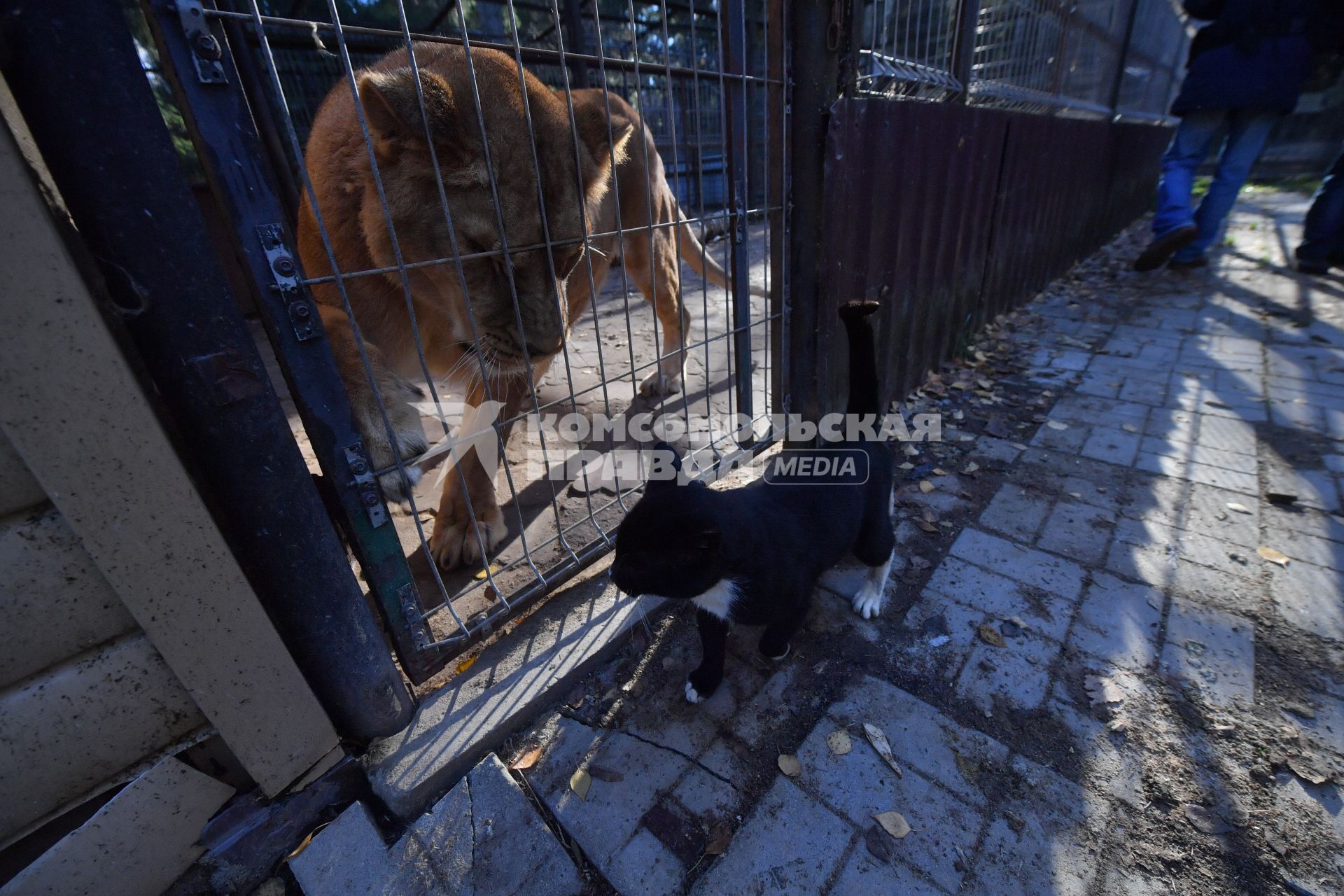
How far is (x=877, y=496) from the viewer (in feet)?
7.82

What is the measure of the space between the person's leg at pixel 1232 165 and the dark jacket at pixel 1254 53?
0.18 metres

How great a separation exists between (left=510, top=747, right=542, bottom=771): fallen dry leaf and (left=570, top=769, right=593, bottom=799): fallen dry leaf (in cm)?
16

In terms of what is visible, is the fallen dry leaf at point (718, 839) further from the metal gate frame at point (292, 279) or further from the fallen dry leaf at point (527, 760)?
the metal gate frame at point (292, 279)

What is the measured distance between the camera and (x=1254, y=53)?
5879 millimetres

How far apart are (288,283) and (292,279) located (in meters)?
0.01

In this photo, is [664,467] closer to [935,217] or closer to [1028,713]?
[1028,713]

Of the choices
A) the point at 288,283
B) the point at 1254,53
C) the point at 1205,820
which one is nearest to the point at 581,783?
the point at 288,283

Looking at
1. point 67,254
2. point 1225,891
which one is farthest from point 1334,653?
point 67,254

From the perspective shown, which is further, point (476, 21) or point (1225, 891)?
point (476, 21)

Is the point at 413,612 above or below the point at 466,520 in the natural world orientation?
above

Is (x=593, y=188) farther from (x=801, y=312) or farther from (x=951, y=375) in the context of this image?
(x=951, y=375)

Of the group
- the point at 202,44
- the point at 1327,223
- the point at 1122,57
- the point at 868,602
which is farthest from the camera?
the point at 1122,57

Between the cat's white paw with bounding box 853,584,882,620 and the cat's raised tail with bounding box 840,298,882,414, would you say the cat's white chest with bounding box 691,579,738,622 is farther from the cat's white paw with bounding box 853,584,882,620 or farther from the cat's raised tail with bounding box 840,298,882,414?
the cat's raised tail with bounding box 840,298,882,414

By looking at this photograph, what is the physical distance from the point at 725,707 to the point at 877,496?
1.10 metres
